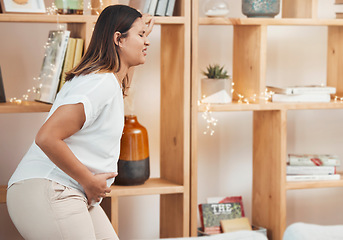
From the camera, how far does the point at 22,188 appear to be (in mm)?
1604

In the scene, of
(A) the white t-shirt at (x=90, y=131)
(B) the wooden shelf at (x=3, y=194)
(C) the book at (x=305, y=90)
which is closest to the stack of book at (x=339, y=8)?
(C) the book at (x=305, y=90)

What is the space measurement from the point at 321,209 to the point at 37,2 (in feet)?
6.39

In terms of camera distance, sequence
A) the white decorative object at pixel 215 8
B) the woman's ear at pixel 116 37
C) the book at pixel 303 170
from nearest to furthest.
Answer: the woman's ear at pixel 116 37
the white decorative object at pixel 215 8
the book at pixel 303 170

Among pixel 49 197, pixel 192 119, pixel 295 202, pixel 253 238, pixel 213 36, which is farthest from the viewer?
pixel 295 202

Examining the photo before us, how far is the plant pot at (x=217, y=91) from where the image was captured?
8.14 ft

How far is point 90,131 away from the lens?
5.41 ft

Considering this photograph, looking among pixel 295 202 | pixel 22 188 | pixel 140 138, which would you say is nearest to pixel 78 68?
pixel 22 188

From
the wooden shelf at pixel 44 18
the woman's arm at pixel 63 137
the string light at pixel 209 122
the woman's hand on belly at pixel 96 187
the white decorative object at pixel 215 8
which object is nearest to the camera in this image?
the woman's arm at pixel 63 137

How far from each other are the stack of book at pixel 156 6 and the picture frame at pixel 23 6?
404 millimetres

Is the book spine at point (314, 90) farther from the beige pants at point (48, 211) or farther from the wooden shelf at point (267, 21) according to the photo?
the beige pants at point (48, 211)

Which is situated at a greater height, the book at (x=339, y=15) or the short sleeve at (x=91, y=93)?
the book at (x=339, y=15)

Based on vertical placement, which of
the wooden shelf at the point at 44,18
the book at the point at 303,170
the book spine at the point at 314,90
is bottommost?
the book at the point at 303,170

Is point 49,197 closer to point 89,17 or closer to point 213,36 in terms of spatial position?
point 89,17

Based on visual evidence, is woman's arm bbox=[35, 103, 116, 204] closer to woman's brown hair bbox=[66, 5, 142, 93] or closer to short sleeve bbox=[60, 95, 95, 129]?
short sleeve bbox=[60, 95, 95, 129]
